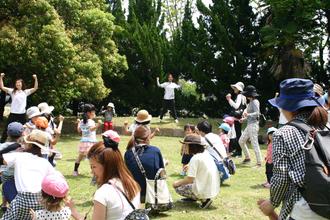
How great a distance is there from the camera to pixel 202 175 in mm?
6738

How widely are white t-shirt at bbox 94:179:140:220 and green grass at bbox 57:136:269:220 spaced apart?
9.91 feet

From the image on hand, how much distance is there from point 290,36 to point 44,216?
583 inches

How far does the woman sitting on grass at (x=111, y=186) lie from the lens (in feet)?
11.1

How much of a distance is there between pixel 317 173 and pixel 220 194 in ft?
17.1

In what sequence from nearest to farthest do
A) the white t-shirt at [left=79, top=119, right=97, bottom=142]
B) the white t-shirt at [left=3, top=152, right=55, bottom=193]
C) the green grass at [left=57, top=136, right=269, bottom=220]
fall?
the white t-shirt at [left=3, top=152, right=55, bottom=193], the green grass at [left=57, top=136, right=269, bottom=220], the white t-shirt at [left=79, top=119, right=97, bottom=142]

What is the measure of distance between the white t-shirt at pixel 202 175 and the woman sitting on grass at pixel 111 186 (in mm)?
3135

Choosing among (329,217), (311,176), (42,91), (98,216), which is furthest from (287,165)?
(42,91)

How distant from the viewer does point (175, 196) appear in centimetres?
774

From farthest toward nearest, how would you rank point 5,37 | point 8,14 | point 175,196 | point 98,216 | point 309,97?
1. point 8,14
2. point 5,37
3. point 175,196
4. point 98,216
5. point 309,97

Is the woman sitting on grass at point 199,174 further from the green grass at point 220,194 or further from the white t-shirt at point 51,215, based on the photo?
the white t-shirt at point 51,215

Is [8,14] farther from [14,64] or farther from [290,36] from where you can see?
[290,36]

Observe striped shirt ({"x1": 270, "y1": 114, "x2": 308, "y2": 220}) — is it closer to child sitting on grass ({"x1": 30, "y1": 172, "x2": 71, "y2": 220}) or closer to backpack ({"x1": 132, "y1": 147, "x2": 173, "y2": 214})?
child sitting on grass ({"x1": 30, "y1": 172, "x2": 71, "y2": 220})

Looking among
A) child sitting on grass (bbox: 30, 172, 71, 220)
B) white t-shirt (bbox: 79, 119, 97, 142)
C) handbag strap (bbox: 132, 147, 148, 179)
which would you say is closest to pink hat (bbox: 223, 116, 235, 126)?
white t-shirt (bbox: 79, 119, 97, 142)

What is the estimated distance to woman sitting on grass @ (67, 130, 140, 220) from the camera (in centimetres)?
338
